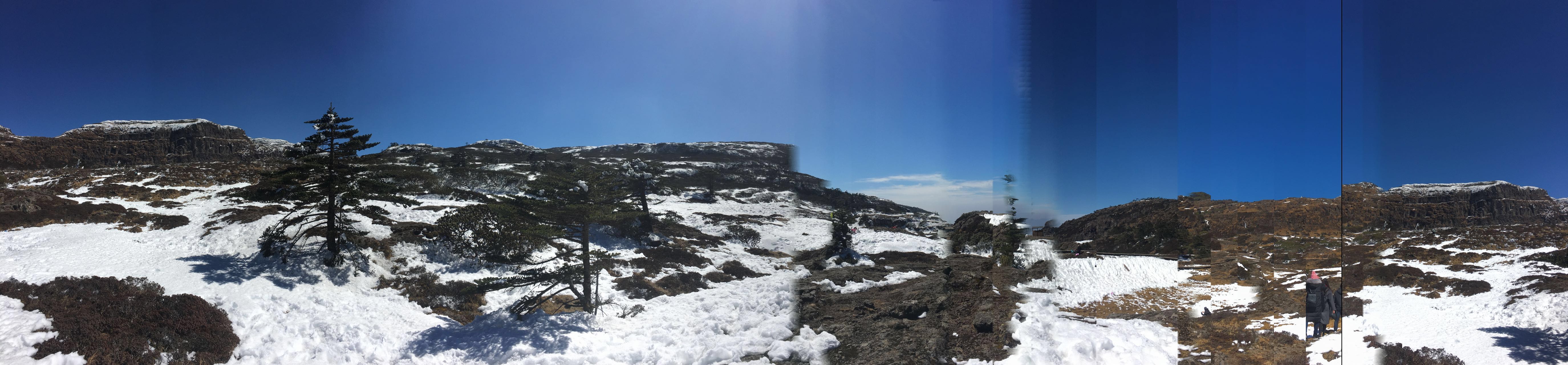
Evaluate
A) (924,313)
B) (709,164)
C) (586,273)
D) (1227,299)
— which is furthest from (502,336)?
(709,164)

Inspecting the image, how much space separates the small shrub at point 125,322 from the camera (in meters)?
6.14

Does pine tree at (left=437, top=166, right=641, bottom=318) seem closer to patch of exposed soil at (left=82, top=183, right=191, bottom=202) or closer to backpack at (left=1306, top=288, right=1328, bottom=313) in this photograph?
backpack at (left=1306, top=288, right=1328, bottom=313)

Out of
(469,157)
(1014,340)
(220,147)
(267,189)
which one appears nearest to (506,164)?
(469,157)

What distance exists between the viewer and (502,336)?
873 centimetres

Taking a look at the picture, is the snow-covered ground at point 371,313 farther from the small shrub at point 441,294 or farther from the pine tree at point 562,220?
the pine tree at point 562,220

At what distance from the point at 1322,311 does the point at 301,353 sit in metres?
13.8

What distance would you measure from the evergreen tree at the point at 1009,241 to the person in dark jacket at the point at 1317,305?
287 cm

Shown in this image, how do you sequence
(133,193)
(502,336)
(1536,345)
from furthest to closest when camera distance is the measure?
1. (133,193)
2. (502,336)
3. (1536,345)

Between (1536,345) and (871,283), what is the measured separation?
7021 mm

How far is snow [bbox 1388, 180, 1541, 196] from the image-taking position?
4.46 metres

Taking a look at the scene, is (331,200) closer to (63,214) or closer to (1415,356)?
(63,214)

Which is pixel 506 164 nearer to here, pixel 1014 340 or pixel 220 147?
pixel 220 147

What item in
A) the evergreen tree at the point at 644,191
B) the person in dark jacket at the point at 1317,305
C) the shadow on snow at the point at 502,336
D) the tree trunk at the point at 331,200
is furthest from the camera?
the evergreen tree at the point at 644,191

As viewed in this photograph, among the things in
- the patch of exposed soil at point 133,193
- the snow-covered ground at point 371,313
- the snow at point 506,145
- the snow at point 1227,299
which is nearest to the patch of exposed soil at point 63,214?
the snow-covered ground at point 371,313
